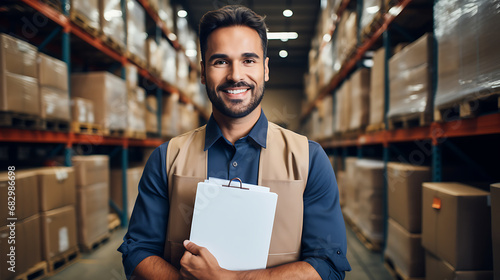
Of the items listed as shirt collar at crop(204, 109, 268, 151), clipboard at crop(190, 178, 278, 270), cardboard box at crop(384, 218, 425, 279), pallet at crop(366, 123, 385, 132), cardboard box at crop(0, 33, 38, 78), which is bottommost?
cardboard box at crop(384, 218, 425, 279)

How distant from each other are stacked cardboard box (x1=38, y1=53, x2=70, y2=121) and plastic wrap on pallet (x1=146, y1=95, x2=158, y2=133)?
8.76 ft

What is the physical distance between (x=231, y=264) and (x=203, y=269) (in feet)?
0.41

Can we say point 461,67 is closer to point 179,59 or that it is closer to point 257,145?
point 257,145

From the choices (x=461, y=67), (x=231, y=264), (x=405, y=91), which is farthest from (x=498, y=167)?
(x=231, y=264)

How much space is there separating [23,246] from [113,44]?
306 centimetres

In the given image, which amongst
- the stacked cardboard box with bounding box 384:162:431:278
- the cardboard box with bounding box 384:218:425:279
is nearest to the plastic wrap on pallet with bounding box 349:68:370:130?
the stacked cardboard box with bounding box 384:162:431:278

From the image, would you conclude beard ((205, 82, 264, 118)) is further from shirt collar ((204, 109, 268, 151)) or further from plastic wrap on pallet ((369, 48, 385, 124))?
plastic wrap on pallet ((369, 48, 385, 124))

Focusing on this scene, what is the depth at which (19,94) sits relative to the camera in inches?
104

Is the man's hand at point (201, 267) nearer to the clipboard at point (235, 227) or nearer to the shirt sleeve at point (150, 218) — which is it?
the clipboard at point (235, 227)

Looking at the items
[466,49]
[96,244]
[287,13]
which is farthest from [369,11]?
Answer: [287,13]

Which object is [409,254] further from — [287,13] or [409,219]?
[287,13]

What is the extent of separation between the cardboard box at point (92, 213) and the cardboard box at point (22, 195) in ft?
2.58

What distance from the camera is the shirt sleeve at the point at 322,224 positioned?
133 cm

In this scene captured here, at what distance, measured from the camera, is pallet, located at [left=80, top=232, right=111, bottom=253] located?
3.73m
